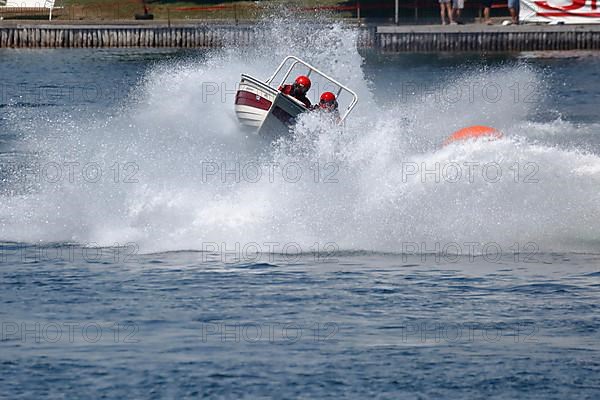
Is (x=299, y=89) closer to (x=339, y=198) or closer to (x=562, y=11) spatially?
(x=339, y=198)

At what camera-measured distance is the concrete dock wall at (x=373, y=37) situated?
39.4 metres

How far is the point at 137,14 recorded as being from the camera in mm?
47344

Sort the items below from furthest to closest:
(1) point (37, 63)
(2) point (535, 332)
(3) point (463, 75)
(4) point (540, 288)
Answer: (1) point (37, 63), (3) point (463, 75), (4) point (540, 288), (2) point (535, 332)

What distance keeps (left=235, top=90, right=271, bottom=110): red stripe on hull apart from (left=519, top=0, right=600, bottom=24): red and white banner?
21.0 meters

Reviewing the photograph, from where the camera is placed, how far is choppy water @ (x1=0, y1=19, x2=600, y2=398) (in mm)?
10798

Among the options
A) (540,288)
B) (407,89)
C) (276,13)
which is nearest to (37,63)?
(276,13)

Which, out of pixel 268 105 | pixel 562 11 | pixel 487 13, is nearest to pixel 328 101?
pixel 268 105

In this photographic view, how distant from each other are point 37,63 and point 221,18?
967 centimetres

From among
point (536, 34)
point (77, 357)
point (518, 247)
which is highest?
point (536, 34)

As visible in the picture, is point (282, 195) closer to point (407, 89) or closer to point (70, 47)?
point (407, 89)

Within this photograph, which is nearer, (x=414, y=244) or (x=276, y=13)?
(x=414, y=244)

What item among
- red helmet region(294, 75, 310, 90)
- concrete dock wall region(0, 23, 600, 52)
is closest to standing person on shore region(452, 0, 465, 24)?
concrete dock wall region(0, 23, 600, 52)

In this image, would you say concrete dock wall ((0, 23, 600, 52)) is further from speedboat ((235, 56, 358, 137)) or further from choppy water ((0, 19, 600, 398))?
speedboat ((235, 56, 358, 137))

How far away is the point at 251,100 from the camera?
2045 cm
